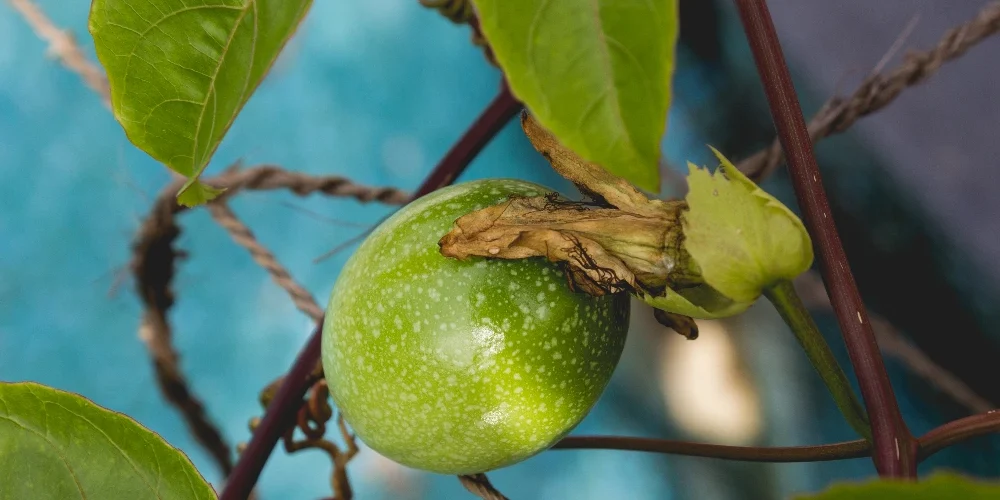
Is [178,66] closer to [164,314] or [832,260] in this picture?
[832,260]

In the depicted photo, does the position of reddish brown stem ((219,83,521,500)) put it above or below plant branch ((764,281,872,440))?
below

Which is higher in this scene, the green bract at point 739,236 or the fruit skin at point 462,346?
the green bract at point 739,236

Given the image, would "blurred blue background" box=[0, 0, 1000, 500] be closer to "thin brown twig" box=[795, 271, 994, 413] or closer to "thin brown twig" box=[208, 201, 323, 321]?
"thin brown twig" box=[795, 271, 994, 413]

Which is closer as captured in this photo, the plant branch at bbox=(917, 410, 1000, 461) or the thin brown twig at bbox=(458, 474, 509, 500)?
the plant branch at bbox=(917, 410, 1000, 461)

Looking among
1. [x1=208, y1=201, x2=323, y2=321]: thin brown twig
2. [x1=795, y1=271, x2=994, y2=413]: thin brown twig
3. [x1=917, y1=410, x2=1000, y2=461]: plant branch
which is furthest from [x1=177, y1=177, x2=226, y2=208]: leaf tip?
Result: [x1=795, y1=271, x2=994, y2=413]: thin brown twig

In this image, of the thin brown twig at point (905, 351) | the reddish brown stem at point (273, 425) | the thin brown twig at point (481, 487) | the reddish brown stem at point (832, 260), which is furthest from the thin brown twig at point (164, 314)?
the thin brown twig at point (905, 351)

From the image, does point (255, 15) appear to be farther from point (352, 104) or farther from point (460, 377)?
point (352, 104)

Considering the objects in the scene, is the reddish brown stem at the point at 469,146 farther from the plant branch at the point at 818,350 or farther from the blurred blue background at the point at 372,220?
the blurred blue background at the point at 372,220
